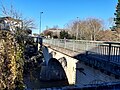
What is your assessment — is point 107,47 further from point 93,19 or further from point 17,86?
point 93,19

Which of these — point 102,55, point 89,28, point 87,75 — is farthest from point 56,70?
point 89,28

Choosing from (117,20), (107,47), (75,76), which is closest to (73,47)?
(75,76)

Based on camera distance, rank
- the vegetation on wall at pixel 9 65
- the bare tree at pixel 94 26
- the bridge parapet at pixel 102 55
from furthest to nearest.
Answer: the bare tree at pixel 94 26, the bridge parapet at pixel 102 55, the vegetation on wall at pixel 9 65

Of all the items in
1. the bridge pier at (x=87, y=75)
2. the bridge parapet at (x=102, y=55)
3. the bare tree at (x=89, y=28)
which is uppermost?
the bare tree at (x=89, y=28)

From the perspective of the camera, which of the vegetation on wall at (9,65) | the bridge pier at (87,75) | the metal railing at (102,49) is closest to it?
the vegetation on wall at (9,65)

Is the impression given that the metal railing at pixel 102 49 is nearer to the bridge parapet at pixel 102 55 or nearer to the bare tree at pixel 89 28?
the bridge parapet at pixel 102 55

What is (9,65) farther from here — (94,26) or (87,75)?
(94,26)

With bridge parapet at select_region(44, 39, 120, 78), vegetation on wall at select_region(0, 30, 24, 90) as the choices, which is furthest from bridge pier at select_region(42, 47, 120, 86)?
vegetation on wall at select_region(0, 30, 24, 90)

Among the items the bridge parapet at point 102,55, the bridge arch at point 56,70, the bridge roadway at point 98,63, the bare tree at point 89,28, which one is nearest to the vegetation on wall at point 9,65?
the bridge roadway at point 98,63

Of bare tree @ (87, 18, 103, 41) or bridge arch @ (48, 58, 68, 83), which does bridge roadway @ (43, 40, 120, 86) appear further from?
bare tree @ (87, 18, 103, 41)

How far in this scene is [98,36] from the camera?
54.5m

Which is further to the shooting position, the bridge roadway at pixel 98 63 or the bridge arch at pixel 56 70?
the bridge arch at pixel 56 70

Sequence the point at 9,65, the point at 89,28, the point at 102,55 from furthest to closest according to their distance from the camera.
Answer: the point at 89,28
the point at 102,55
the point at 9,65

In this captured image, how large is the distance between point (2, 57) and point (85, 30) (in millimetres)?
52495
